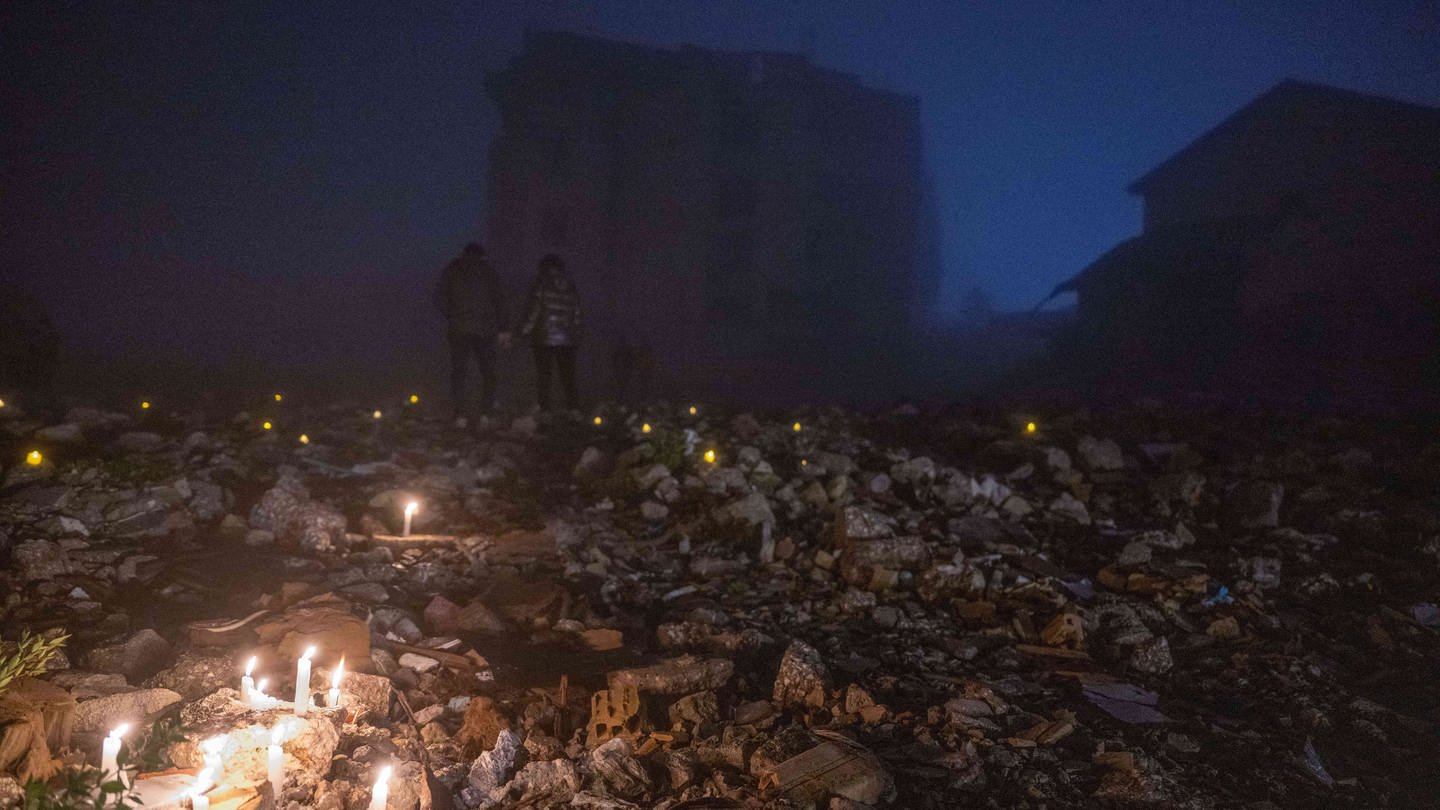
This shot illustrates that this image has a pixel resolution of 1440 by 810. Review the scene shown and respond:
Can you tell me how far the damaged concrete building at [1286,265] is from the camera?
15.0 m

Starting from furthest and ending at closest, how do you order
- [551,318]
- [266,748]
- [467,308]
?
[551,318] < [467,308] < [266,748]

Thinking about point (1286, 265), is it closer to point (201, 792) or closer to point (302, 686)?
point (302, 686)

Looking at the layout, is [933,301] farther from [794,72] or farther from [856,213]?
[794,72]

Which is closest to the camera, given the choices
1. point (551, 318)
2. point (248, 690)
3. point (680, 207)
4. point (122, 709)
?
point (122, 709)

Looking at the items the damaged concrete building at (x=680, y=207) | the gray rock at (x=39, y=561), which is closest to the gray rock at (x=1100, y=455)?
the gray rock at (x=39, y=561)

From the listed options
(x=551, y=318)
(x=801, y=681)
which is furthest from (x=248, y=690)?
(x=551, y=318)

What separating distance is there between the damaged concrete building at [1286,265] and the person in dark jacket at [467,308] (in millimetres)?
15896

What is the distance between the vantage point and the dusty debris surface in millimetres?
2619

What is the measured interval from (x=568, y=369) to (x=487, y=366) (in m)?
1.08

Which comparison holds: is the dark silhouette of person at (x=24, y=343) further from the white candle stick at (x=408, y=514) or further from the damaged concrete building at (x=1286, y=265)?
the damaged concrete building at (x=1286, y=265)

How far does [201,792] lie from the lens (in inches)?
79.7

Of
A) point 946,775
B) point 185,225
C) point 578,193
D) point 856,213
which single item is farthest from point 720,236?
point 946,775

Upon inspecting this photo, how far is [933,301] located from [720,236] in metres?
19.5

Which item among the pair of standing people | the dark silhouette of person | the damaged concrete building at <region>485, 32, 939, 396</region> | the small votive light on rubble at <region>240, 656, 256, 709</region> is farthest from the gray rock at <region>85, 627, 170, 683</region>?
the damaged concrete building at <region>485, 32, 939, 396</region>
